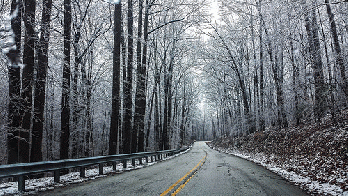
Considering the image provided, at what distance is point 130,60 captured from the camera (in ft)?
46.7

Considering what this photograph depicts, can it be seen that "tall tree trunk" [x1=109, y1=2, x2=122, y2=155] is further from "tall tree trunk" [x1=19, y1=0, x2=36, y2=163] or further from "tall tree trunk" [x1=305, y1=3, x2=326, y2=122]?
"tall tree trunk" [x1=305, y1=3, x2=326, y2=122]

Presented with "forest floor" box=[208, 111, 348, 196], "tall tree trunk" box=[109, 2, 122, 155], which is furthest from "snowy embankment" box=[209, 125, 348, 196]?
"tall tree trunk" box=[109, 2, 122, 155]

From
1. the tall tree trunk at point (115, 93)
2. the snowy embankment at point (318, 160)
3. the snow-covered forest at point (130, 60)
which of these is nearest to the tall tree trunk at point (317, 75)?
the snow-covered forest at point (130, 60)

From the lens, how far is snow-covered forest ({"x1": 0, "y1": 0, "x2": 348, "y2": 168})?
7.86 meters

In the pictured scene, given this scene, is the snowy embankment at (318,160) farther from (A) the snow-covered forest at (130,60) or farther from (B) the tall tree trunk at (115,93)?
(B) the tall tree trunk at (115,93)

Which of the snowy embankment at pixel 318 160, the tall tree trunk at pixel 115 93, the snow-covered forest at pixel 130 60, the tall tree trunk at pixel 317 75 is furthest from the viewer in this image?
the tall tree trunk at pixel 115 93

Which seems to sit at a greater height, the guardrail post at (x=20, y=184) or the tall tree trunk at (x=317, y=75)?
the tall tree trunk at (x=317, y=75)

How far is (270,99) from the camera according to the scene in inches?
731

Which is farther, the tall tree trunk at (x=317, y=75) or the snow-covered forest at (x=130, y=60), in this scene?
the tall tree trunk at (x=317, y=75)

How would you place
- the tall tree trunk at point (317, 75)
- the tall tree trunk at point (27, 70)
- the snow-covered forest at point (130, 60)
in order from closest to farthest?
1. the tall tree trunk at point (27, 70)
2. the snow-covered forest at point (130, 60)
3. the tall tree trunk at point (317, 75)

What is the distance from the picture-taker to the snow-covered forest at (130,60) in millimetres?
7855

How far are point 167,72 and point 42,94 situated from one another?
616 inches

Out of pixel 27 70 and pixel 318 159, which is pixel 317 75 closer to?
pixel 318 159

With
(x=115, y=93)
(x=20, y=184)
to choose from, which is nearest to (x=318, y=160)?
(x=115, y=93)
